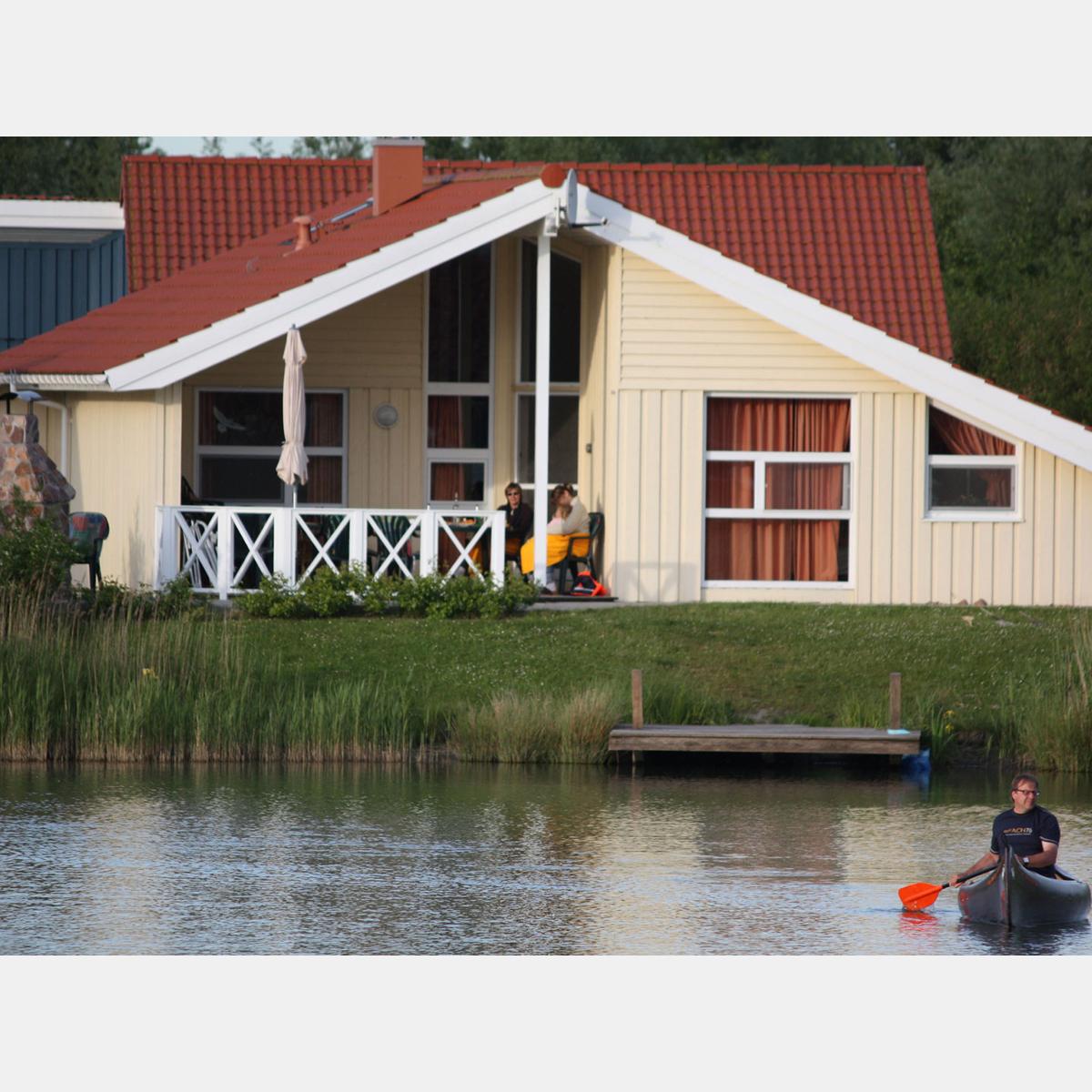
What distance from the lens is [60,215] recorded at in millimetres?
31734

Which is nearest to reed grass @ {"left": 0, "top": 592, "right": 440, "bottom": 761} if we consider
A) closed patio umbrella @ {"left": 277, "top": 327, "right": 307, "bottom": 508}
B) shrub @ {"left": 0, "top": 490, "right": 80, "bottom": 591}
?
shrub @ {"left": 0, "top": 490, "right": 80, "bottom": 591}

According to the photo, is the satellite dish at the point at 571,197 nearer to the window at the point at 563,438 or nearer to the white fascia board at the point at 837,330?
the white fascia board at the point at 837,330

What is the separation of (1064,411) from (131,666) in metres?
23.2

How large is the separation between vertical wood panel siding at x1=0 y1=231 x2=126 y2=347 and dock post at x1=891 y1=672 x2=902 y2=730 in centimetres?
1751

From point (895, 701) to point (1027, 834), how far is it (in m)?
5.60

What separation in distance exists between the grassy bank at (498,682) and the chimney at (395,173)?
6.98m

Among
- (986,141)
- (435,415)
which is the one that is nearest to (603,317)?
(435,415)

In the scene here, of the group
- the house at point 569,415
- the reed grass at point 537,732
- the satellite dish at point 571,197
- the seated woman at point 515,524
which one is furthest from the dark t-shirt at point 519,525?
the reed grass at point 537,732

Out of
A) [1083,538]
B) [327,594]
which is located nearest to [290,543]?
[327,594]

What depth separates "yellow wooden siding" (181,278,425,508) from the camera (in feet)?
86.0

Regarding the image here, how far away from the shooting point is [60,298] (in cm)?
3241

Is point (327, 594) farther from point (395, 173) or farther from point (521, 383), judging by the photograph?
point (395, 173)

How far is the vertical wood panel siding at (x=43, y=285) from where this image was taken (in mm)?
32250

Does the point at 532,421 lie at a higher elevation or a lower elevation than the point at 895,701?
higher
